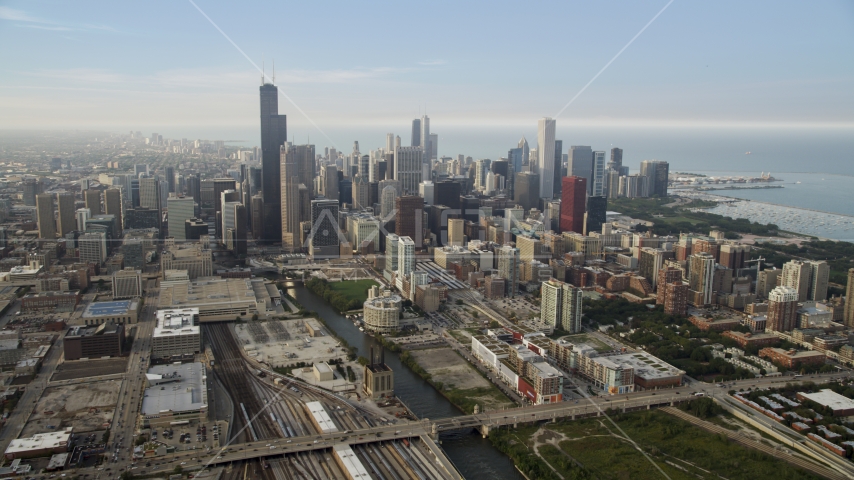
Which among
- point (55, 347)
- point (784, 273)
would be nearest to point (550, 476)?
point (55, 347)

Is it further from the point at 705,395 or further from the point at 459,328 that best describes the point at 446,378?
the point at 705,395

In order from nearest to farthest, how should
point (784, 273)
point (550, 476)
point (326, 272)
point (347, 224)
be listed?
1. point (550, 476)
2. point (784, 273)
3. point (326, 272)
4. point (347, 224)

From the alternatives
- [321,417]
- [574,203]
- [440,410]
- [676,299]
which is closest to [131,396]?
[321,417]

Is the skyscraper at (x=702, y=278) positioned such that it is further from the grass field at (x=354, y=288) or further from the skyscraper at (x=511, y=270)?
the grass field at (x=354, y=288)

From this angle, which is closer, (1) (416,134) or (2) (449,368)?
(2) (449,368)

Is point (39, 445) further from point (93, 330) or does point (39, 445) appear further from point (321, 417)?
point (93, 330)

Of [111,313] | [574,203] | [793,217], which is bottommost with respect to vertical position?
[111,313]

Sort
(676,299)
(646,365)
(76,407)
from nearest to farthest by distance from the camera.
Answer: (76,407), (646,365), (676,299)

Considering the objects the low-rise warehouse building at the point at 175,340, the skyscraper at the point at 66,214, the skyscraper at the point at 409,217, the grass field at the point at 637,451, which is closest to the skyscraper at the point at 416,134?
the skyscraper at the point at 409,217
